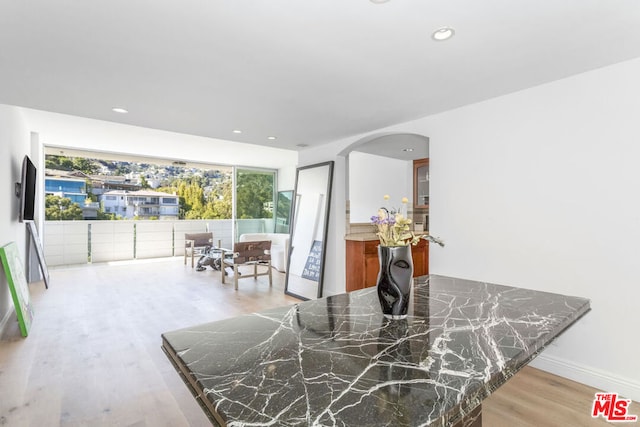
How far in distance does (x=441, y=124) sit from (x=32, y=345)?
449 cm

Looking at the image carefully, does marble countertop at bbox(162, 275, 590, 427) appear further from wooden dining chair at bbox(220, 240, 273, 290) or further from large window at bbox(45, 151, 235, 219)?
large window at bbox(45, 151, 235, 219)

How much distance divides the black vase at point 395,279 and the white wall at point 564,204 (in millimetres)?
1731

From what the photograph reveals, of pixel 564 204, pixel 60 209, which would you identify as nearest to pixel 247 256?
pixel 564 204

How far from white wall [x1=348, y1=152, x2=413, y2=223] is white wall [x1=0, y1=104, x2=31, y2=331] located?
14.8 feet

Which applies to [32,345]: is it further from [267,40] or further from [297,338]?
[267,40]

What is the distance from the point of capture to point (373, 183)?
5828mm

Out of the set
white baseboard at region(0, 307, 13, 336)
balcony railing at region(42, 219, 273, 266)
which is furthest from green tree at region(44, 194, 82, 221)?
white baseboard at region(0, 307, 13, 336)

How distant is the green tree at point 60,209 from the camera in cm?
690

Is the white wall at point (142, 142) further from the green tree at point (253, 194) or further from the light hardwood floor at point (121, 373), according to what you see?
the light hardwood floor at point (121, 373)

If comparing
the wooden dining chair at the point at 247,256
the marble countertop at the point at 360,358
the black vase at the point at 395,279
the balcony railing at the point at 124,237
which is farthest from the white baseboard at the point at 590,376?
the balcony railing at the point at 124,237

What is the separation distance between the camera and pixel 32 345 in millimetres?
2898

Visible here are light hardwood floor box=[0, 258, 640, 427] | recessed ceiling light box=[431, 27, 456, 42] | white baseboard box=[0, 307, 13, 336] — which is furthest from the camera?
Answer: white baseboard box=[0, 307, 13, 336]

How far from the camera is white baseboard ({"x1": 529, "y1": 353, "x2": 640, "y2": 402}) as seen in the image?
6.87 ft

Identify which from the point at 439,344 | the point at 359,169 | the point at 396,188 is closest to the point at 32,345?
the point at 439,344
